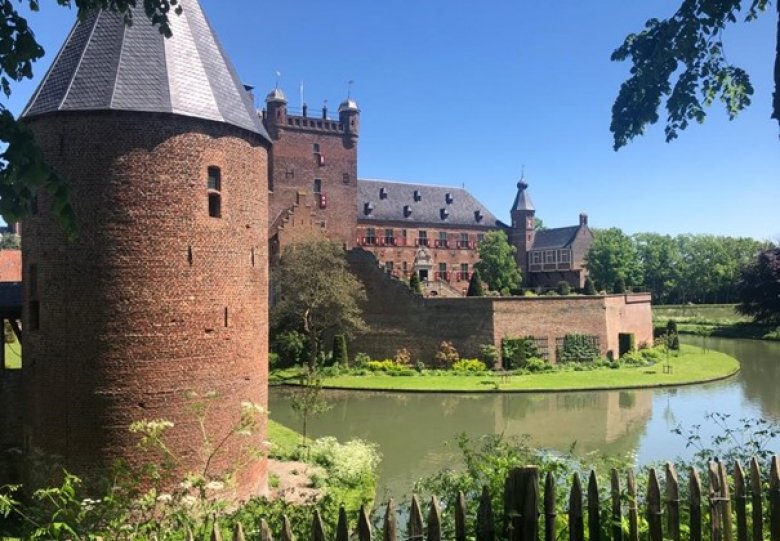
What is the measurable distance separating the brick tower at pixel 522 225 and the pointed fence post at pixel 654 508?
5093cm

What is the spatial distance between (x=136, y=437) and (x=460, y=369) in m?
20.3

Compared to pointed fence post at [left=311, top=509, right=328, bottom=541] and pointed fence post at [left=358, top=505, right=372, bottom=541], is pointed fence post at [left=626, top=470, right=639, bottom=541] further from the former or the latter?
pointed fence post at [left=311, top=509, right=328, bottom=541]

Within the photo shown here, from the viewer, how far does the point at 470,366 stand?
29.8 m

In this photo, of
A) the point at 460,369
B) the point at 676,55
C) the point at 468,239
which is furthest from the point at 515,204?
the point at 676,55

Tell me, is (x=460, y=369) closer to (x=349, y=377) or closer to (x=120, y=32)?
(x=349, y=377)

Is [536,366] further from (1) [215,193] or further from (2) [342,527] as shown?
(2) [342,527]

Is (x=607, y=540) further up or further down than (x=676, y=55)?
further down

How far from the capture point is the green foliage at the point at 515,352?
30172 mm

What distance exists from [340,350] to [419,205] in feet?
68.8

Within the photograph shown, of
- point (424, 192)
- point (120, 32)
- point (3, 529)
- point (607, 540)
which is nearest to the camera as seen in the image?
point (607, 540)

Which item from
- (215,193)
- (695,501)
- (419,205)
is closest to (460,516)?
(695,501)

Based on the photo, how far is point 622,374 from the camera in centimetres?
2820

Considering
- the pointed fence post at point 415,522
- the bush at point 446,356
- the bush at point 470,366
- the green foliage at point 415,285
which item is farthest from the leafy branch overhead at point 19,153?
the green foliage at point 415,285

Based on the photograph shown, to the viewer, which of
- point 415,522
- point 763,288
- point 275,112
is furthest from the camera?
point 763,288
